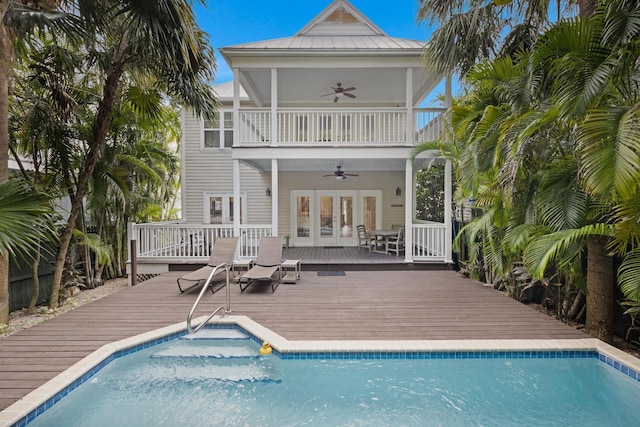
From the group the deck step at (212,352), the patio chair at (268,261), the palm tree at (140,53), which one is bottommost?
the deck step at (212,352)

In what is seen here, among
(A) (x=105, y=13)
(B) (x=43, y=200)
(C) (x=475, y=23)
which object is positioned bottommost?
(B) (x=43, y=200)

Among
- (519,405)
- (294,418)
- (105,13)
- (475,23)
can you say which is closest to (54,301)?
(105,13)

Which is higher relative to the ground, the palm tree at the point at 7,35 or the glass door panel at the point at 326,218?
the palm tree at the point at 7,35

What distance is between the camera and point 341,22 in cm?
1111

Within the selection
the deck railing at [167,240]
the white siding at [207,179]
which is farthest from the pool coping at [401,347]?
the white siding at [207,179]

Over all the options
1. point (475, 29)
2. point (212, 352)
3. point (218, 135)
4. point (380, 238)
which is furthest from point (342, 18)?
point (212, 352)

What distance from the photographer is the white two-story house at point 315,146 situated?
8930mm

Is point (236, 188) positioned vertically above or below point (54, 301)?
above

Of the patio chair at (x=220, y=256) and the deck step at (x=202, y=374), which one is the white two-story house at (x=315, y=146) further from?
the deck step at (x=202, y=374)

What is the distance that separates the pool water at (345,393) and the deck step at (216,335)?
0.42 meters

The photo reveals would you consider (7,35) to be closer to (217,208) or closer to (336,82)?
(336,82)

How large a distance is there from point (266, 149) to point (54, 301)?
18.8 feet

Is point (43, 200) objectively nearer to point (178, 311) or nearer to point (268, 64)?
point (178, 311)

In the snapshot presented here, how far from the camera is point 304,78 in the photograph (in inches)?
403
